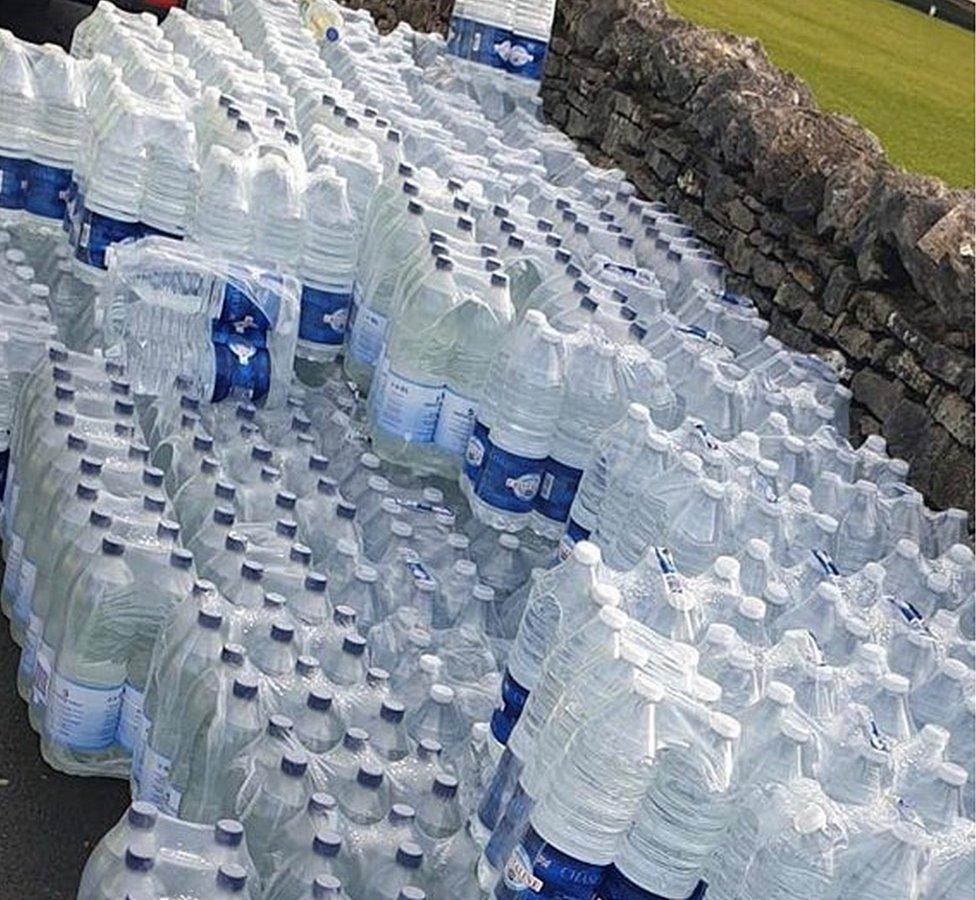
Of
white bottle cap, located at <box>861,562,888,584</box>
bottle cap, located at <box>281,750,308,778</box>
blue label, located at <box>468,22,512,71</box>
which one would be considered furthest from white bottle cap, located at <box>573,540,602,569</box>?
blue label, located at <box>468,22,512,71</box>

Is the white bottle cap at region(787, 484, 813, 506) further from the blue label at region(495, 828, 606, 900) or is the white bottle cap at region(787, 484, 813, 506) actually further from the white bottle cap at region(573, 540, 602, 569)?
the blue label at region(495, 828, 606, 900)

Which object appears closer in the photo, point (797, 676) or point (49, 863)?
point (797, 676)

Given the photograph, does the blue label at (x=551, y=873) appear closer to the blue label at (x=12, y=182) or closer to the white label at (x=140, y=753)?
the white label at (x=140, y=753)

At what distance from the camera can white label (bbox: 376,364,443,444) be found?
3.80 metres

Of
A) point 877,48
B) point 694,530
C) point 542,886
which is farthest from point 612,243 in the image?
point 877,48

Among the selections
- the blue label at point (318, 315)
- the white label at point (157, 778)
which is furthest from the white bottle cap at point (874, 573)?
the blue label at point (318, 315)

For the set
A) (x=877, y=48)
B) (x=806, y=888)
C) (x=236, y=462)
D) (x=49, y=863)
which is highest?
(x=806, y=888)

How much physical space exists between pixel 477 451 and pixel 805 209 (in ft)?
6.58

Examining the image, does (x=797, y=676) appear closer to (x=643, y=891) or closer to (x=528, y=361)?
(x=643, y=891)

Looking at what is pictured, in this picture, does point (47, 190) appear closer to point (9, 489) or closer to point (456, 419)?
point (9, 489)

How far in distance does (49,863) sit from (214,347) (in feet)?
4.54

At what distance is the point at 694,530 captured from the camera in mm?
3254

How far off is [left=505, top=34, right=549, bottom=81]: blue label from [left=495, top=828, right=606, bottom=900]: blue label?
4.98m

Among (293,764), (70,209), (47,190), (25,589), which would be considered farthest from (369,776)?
(47,190)
